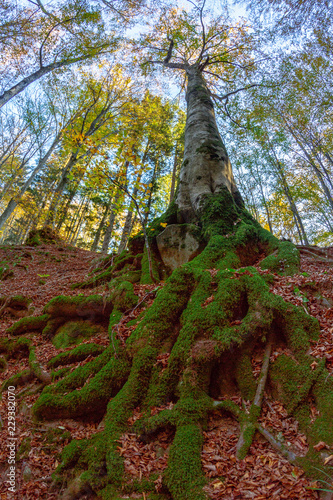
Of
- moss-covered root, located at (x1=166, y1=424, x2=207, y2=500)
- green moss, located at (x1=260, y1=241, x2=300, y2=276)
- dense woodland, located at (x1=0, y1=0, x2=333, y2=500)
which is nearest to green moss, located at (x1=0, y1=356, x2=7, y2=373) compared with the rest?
dense woodland, located at (x1=0, y1=0, x2=333, y2=500)

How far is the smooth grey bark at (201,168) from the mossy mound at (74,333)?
3.03m

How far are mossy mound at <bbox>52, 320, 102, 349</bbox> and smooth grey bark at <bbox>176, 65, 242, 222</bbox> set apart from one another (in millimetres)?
3030

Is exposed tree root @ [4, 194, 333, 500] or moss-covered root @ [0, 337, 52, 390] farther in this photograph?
moss-covered root @ [0, 337, 52, 390]

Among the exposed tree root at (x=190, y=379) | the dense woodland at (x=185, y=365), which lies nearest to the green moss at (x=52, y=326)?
the dense woodland at (x=185, y=365)

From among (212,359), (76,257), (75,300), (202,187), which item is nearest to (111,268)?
(75,300)

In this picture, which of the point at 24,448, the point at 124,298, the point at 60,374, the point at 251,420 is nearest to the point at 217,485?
the point at 251,420

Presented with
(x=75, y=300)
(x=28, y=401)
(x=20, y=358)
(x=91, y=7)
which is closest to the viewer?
(x=28, y=401)

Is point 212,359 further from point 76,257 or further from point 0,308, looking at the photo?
point 76,257

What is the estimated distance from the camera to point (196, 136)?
598 cm

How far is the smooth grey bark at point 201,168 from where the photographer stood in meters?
5.20

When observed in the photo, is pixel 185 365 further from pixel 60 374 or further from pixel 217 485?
pixel 60 374

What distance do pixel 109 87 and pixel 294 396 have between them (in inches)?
704

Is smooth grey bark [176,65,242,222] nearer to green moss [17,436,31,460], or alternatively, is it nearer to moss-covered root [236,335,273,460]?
moss-covered root [236,335,273,460]

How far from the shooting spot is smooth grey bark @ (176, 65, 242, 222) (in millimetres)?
5203
